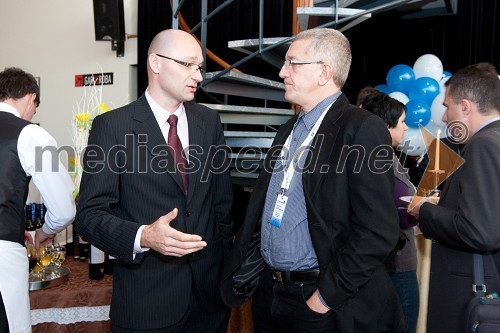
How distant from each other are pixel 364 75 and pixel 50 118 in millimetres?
4590

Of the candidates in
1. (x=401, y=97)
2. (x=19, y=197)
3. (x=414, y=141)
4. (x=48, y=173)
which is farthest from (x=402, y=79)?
(x=19, y=197)

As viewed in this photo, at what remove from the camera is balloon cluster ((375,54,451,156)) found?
401 cm

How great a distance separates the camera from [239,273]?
Result: 5.39ft

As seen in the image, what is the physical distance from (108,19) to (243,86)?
2.98 meters

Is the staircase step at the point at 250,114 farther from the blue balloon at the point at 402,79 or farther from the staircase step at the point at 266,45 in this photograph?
the blue balloon at the point at 402,79

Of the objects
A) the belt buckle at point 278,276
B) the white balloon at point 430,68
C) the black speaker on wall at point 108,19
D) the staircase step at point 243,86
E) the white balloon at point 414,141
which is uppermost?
the black speaker on wall at point 108,19

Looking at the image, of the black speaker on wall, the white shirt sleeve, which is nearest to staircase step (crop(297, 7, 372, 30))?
the white shirt sleeve

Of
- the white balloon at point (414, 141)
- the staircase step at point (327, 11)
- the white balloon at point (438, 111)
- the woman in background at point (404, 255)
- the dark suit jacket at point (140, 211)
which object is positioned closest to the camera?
the dark suit jacket at point (140, 211)

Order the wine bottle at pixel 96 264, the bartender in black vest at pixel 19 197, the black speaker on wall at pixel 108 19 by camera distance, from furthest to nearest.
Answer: the black speaker on wall at pixel 108 19 < the wine bottle at pixel 96 264 < the bartender in black vest at pixel 19 197

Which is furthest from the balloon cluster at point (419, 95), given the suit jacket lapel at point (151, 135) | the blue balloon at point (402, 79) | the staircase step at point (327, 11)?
the suit jacket lapel at point (151, 135)

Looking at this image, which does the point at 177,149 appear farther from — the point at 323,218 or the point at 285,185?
the point at 323,218

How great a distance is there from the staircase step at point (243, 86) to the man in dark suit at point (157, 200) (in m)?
1.50

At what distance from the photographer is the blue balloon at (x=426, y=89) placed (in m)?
4.02

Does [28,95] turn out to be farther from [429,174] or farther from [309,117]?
[429,174]
